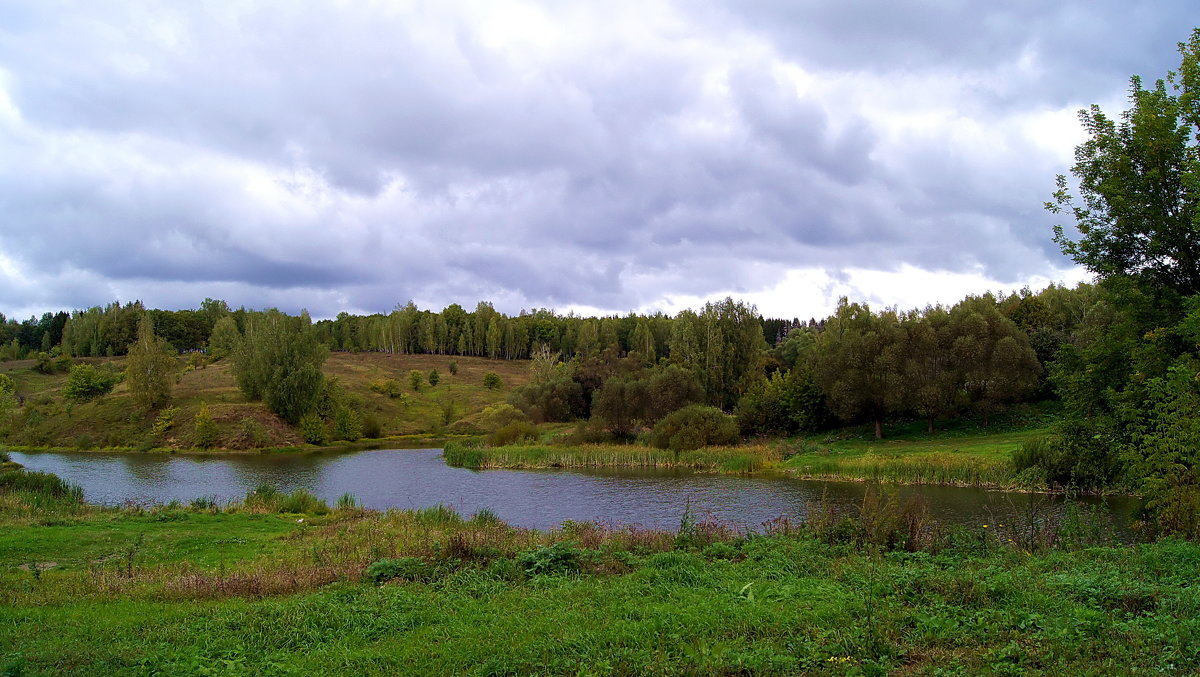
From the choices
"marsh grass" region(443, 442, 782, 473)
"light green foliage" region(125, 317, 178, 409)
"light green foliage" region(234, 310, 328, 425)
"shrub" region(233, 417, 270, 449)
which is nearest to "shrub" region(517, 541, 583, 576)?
"marsh grass" region(443, 442, 782, 473)

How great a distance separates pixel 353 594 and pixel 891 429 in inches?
1976

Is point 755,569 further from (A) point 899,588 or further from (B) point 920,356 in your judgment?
(B) point 920,356

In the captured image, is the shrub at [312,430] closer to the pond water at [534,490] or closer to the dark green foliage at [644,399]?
the pond water at [534,490]

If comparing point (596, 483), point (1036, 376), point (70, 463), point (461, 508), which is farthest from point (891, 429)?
point (70, 463)

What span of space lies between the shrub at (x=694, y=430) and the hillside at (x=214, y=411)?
120 ft

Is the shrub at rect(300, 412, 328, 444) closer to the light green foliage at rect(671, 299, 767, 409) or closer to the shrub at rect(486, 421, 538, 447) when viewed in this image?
the shrub at rect(486, 421, 538, 447)

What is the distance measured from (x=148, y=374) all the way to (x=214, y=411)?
316 inches

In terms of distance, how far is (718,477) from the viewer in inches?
1603

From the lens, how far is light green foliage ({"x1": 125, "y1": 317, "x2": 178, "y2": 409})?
72125 mm

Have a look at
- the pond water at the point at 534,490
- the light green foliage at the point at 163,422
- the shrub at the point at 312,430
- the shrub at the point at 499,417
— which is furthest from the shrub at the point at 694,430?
the light green foliage at the point at 163,422

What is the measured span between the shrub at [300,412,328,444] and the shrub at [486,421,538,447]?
22.5m

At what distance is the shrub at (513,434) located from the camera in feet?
199

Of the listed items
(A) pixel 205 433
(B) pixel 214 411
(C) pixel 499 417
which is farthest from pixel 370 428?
(C) pixel 499 417

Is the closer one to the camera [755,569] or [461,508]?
[755,569]
